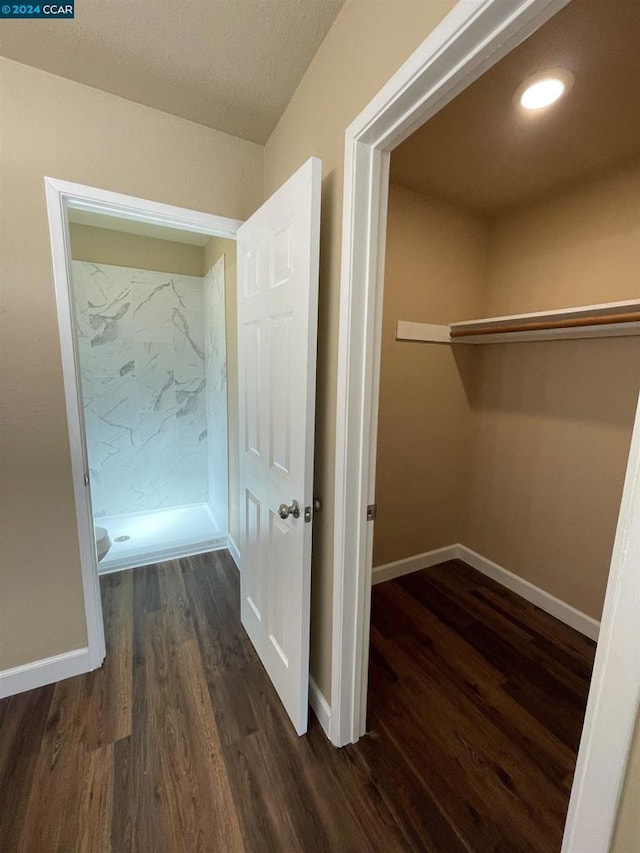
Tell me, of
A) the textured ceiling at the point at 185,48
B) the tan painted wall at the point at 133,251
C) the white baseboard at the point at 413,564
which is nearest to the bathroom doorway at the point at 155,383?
the tan painted wall at the point at 133,251

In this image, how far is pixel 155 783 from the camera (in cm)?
124

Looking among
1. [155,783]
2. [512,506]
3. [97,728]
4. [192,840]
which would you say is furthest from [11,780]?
[512,506]

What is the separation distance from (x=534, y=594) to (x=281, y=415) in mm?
2008

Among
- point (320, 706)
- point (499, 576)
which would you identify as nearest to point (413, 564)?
point (499, 576)

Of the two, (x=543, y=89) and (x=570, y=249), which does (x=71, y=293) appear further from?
(x=570, y=249)

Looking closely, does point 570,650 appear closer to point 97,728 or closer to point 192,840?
point 192,840

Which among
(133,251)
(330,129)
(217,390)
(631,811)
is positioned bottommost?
(631,811)

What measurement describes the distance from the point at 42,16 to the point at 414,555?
305 centimetres

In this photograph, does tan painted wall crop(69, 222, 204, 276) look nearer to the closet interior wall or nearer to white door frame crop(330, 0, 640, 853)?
the closet interior wall

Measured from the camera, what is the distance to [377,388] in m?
1.22

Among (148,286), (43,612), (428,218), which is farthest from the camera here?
(148,286)

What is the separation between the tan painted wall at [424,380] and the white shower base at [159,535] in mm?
1396

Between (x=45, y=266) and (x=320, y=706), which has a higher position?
→ (x=45, y=266)

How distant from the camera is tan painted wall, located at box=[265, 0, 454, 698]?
3.03ft
